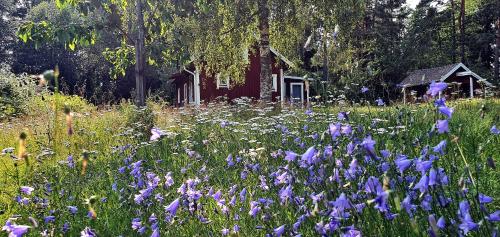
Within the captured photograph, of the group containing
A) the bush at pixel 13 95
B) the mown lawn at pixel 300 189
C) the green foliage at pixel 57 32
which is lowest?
the mown lawn at pixel 300 189

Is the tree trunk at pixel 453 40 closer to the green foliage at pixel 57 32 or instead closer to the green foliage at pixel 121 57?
the green foliage at pixel 121 57

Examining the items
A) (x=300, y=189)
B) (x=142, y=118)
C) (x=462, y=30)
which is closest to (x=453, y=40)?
(x=462, y=30)

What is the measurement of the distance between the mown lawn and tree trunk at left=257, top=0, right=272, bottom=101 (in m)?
7.23

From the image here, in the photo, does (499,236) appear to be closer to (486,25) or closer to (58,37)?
(58,37)

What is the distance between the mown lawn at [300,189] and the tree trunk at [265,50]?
7.23 m

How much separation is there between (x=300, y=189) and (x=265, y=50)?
11.1 meters

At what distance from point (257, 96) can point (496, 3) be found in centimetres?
2236

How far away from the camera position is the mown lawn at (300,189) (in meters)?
1.67

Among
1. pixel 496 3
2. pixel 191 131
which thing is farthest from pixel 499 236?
pixel 496 3

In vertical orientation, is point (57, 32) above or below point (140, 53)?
above

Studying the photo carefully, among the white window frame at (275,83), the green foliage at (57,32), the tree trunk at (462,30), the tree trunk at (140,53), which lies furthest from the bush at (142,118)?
the tree trunk at (462,30)

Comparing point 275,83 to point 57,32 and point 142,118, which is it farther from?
point 57,32

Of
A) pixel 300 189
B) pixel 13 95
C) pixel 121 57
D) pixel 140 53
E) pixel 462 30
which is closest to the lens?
pixel 300 189

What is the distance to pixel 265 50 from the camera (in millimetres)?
13695
